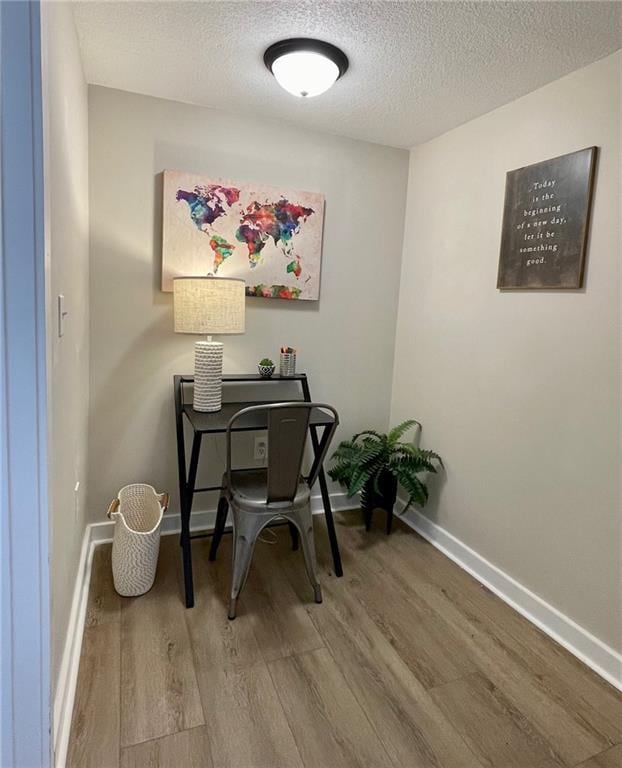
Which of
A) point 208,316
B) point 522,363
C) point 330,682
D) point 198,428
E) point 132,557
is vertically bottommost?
point 330,682

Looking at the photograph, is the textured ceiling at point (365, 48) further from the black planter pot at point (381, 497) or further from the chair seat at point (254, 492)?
the black planter pot at point (381, 497)

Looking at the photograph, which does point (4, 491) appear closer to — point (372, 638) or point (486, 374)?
point (372, 638)

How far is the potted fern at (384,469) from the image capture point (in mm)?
2404

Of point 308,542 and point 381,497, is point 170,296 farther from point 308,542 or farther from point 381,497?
point 381,497

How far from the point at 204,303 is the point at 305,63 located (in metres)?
0.97

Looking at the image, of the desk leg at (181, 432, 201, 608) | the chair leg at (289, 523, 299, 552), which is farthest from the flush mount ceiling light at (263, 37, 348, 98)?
the chair leg at (289, 523, 299, 552)

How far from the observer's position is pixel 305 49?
1607 mm

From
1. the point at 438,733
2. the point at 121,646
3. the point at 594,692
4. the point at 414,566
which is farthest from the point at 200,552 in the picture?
the point at 594,692

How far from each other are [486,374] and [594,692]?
1.24 m

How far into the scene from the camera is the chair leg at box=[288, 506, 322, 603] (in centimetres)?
190

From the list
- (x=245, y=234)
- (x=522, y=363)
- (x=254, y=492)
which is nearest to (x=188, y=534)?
(x=254, y=492)

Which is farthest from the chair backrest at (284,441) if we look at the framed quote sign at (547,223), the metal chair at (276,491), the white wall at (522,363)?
the framed quote sign at (547,223)

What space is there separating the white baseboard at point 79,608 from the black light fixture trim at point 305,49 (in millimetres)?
2067

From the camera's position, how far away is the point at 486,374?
2148mm
